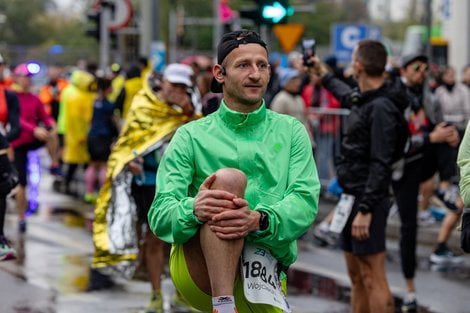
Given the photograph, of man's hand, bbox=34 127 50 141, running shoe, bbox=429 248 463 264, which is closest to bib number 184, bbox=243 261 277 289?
running shoe, bbox=429 248 463 264

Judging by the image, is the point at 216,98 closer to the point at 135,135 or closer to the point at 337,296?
the point at 135,135

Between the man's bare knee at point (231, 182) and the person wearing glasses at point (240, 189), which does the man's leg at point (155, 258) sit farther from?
the man's bare knee at point (231, 182)

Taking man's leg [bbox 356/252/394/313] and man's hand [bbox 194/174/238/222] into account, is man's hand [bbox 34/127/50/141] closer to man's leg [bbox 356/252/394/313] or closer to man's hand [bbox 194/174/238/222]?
man's leg [bbox 356/252/394/313]

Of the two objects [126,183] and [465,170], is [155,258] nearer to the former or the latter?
[126,183]

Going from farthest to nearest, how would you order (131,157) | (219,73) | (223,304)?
(131,157)
(219,73)
(223,304)

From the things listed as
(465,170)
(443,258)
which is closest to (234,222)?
(465,170)

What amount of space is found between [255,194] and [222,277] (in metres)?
0.42

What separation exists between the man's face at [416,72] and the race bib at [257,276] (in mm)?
4358

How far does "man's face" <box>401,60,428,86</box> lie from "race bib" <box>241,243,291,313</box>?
14.3ft

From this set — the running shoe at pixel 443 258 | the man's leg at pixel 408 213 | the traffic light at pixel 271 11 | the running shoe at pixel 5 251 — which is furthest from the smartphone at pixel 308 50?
the traffic light at pixel 271 11

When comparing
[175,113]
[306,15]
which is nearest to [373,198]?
[175,113]

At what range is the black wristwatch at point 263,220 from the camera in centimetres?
484

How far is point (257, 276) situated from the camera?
16.4 feet

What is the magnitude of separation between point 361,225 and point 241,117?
2.42 meters
